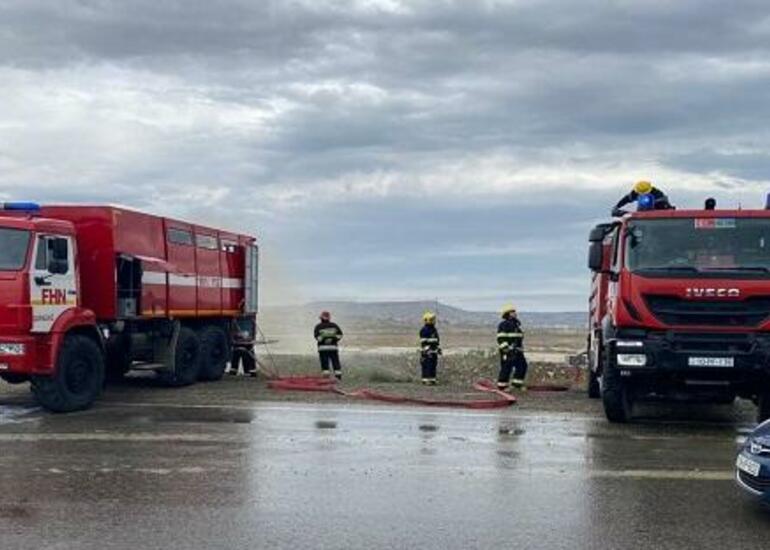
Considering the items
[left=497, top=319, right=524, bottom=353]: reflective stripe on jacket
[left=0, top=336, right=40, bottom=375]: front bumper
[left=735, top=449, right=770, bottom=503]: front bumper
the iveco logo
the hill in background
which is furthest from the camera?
the hill in background

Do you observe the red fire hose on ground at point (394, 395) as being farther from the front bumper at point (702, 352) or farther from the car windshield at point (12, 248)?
the car windshield at point (12, 248)

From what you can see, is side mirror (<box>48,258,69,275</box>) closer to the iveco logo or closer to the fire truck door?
the fire truck door

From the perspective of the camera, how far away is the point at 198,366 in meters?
19.4

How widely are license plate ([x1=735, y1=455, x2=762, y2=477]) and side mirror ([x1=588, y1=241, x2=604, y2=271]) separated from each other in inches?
226

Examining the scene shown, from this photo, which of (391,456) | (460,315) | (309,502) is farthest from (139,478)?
(460,315)

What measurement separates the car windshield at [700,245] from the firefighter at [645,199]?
1028 millimetres

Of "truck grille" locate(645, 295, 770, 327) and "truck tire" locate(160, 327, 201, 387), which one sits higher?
"truck grille" locate(645, 295, 770, 327)

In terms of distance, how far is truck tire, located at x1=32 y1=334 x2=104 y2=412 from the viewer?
14.2 meters

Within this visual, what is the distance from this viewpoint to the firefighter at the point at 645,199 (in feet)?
45.6

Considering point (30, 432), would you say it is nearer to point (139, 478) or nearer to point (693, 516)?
point (139, 478)

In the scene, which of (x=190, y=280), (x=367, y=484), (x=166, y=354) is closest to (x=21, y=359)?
(x=166, y=354)

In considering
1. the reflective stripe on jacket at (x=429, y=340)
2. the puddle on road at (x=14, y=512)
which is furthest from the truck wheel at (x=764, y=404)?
the puddle on road at (x=14, y=512)

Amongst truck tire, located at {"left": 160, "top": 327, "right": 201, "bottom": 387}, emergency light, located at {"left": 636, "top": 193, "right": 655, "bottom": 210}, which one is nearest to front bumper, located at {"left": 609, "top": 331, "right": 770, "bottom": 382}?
emergency light, located at {"left": 636, "top": 193, "right": 655, "bottom": 210}

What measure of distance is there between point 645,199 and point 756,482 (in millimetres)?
6716
